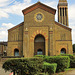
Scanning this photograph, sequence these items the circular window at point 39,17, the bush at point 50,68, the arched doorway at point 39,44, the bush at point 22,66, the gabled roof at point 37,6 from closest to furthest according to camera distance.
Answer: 1. the bush at point 22,66
2. the bush at point 50,68
3. the circular window at point 39,17
4. the gabled roof at point 37,6
5. the arched doorway at point 39,44

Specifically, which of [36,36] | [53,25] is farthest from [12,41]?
[53,25]

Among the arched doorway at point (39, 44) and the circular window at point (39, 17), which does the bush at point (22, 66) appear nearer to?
the arched doorway at point (39, 44)

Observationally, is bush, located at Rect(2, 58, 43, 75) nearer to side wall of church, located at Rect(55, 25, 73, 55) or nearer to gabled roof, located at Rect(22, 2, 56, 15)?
side wall of church, located at Rect(55, 25, 73, 55)

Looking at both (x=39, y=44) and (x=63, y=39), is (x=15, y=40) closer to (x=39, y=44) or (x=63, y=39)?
(x=39, y=44)

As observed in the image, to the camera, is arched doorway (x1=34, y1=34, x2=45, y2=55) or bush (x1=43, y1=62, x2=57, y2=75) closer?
bush (x1=43, y1=62, x2=57, y2=75)

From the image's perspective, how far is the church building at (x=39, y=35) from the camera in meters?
31.3

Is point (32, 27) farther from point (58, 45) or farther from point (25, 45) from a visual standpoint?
point (58, 45)

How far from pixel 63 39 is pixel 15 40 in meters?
12.4

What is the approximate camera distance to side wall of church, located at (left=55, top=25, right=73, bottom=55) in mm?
31703

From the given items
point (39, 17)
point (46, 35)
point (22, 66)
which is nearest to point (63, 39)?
point (46, 35)

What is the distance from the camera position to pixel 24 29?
32.2 m

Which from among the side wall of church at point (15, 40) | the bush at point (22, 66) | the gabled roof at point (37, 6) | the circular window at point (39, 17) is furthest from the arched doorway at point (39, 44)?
the bush at point (22, 66)

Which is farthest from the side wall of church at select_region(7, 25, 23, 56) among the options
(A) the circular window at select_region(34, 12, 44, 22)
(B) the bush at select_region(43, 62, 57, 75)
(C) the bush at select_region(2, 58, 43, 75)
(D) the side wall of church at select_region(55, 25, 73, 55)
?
(C) the bush at select_region(2, 58, 43, 75)

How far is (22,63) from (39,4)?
25270mm
